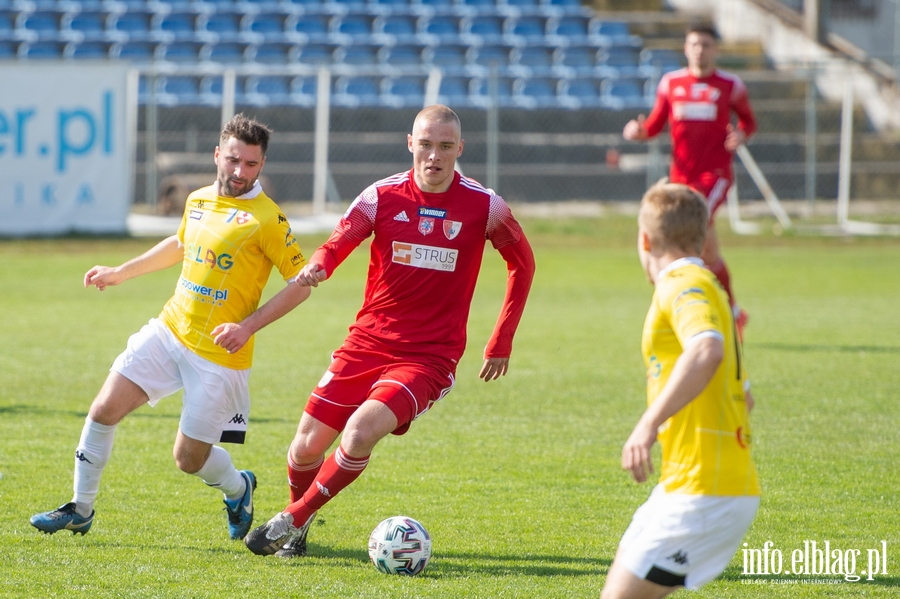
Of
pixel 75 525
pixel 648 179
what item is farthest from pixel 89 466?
pixel 648 179

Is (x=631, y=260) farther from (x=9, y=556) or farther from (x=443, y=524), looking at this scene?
(x=9, y=556)

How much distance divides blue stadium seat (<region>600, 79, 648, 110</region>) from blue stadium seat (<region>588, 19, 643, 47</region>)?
191 cm

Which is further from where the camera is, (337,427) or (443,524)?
(443,524)

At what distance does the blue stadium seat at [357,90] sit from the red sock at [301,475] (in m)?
18.2

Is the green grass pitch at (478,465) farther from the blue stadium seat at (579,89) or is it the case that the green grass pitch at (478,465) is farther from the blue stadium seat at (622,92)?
the blue stadium seat at (579,89)

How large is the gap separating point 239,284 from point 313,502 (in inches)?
41.2

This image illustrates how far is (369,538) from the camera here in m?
4.98

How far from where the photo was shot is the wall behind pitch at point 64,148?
56.2 ft

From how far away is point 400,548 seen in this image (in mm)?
4656

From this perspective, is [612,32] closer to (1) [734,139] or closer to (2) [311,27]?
(2) [311,27]

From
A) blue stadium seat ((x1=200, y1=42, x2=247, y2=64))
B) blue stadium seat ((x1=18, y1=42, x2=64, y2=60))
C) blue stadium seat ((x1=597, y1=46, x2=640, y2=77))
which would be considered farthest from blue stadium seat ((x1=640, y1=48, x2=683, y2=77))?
blue stadium seat ((x1=18, y1=42, x2=64, y2=60))

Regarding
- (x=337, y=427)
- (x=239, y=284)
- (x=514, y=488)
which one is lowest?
(x=514, y=488)

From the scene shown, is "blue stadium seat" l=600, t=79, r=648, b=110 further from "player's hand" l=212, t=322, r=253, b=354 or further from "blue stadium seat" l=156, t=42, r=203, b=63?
"player's hand" l=212, t=322, r=253, b=354

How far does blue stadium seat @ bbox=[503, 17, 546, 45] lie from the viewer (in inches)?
1025
